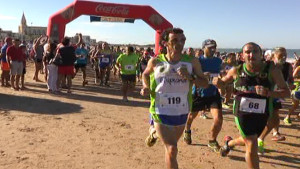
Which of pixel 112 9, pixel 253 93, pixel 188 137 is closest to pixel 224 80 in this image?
pixel 253 93

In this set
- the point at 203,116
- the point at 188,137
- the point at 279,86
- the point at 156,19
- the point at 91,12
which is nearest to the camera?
the point at 279,86

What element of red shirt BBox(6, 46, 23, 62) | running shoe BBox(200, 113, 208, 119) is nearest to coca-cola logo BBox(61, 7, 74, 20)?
red shirt BBox(6, 46, 23, 62)

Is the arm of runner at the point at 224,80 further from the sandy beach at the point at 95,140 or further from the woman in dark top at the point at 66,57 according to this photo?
the woman in dark top at the point at 66,57

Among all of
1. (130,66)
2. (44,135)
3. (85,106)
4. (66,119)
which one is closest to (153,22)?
(130,66)

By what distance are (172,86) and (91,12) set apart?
13.3 m

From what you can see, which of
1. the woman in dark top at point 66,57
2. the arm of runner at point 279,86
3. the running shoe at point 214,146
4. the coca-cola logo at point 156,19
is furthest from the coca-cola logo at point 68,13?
the arm of runner at point 279,86

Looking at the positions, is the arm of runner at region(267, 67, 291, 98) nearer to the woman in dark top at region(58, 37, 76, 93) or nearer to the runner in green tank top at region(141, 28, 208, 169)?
the runner in green tank top at region(141, 28, 208, 169)

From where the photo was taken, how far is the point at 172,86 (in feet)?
12.8

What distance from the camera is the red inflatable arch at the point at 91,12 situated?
15.8 metres

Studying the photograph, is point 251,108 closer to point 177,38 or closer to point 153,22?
point 177,38

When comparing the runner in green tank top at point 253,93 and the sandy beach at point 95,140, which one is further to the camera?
the sandy beach at point 95,140

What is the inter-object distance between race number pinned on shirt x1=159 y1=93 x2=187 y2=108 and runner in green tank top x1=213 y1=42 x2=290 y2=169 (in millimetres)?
699

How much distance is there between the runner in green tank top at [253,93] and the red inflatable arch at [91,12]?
506 inches

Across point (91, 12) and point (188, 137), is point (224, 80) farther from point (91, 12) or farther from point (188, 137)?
point (91, 12)
